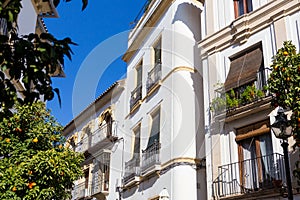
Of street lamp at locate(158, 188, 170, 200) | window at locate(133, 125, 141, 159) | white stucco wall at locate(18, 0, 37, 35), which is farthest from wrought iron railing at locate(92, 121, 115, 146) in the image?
street lamp at locate(158, 188, 170, 200)

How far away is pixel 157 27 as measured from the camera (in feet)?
51.3

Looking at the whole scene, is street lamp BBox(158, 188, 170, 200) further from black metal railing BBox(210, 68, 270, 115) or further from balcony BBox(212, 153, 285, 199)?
black metal railing BBox(210, 68, 270, 115)

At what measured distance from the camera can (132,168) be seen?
15.4 meters

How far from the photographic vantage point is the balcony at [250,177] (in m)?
9.14

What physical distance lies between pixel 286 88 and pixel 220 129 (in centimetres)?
380

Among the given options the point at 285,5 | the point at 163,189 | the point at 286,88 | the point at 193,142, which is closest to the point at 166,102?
the point at 193,142

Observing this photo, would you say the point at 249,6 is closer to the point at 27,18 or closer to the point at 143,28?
the point at 143,28

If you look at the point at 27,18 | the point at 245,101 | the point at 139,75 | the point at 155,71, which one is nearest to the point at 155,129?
the point at 155,71

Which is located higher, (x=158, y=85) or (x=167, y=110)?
(x=158, y=85)

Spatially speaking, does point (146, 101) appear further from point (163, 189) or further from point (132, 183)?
point (163, 189)

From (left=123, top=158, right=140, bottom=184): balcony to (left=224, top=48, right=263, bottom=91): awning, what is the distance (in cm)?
517

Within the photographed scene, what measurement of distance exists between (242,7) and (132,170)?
23.2 ft

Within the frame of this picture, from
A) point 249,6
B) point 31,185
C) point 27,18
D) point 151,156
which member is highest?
point 27,18

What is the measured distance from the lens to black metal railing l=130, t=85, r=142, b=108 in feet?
53.8
